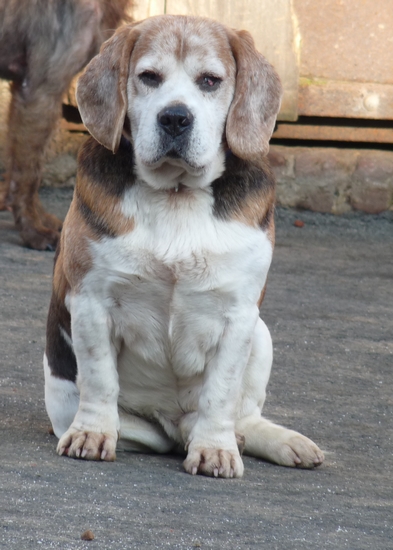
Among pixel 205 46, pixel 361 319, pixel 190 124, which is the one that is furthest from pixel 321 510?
pixel 361 319

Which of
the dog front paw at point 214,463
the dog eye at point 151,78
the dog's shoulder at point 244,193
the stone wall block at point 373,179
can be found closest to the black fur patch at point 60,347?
the dog front paw at point 214,463

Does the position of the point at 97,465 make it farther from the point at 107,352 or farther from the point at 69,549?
the point at 69,549

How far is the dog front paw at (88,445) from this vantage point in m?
2.84

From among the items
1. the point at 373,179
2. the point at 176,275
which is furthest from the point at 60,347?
the point at 373,179

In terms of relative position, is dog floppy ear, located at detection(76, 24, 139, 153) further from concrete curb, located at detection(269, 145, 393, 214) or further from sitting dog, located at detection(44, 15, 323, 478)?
concrete curb, located at detection(269, 145, 393, 214)

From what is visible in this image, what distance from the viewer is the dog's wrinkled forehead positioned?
2.85 m

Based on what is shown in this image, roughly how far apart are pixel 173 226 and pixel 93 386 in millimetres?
534

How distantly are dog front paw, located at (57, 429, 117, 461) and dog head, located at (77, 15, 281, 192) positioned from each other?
77 cm

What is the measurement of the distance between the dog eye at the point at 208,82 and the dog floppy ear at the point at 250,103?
8 centimetres

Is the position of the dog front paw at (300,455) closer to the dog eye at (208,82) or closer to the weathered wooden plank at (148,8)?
the dog eye at (208,82)

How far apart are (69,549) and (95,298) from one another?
0.92 m

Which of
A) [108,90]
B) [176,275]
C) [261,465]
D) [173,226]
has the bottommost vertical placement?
[261,465]

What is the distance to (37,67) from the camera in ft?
20.4

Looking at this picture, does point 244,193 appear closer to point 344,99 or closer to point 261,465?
point 261,465
